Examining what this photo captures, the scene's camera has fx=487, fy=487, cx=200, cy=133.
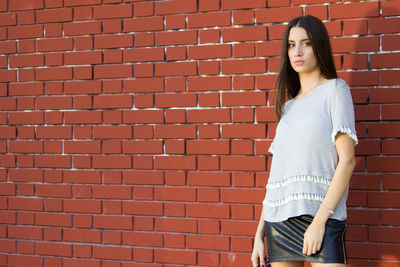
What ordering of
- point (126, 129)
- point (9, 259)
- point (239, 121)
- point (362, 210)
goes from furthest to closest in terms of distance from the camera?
1. point (9, 259)
2. point (126, 129)
3. point (239, 121)
4. point (362, 210)

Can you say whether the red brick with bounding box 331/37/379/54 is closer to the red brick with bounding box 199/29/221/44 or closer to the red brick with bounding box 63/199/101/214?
the red brick with bounding box 199/29/221/44

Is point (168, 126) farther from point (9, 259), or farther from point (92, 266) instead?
point (9, 259)

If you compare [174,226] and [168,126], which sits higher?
[168,126]

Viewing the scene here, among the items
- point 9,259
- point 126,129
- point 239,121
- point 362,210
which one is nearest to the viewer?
point 362,210

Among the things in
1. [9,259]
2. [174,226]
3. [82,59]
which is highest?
[82,59]

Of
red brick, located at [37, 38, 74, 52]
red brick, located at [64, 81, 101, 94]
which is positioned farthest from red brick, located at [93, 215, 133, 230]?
red brick, located at [37, 38, 74, 52]

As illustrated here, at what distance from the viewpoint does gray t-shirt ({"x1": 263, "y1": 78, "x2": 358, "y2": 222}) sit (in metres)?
2.16

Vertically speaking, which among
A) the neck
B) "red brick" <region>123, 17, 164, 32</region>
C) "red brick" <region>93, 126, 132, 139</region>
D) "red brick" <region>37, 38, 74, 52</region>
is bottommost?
"red brick" <region>93, 126, 132, 139</region>

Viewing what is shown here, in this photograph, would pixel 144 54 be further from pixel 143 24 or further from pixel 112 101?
pixel 112 101

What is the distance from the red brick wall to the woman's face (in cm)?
69

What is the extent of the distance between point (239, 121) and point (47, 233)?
63.7 inches

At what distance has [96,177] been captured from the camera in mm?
3383

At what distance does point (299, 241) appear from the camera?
2188mm

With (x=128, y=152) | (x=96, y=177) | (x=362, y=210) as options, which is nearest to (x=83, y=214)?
(x=96, y=177)
